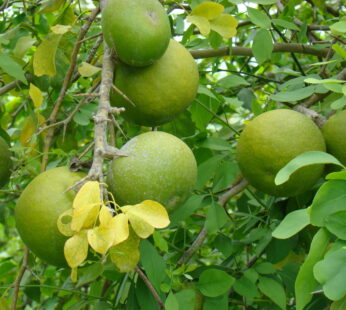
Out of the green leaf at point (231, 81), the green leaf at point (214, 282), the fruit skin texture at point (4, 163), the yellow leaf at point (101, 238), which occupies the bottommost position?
the green leaf at point (214, 282)

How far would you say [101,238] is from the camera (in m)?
1.08

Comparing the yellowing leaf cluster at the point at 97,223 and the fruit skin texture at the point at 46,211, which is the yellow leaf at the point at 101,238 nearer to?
the yellowing leaf cluster at the point at 97,223

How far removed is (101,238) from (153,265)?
0.62 metres

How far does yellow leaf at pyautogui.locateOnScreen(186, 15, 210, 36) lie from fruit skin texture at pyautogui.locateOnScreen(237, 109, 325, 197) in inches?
12.6

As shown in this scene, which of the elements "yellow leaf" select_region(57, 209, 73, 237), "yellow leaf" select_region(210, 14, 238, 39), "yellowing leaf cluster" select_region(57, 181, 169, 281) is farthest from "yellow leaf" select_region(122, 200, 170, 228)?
"yellow leaf" select_region(210, 14, 238, 39)

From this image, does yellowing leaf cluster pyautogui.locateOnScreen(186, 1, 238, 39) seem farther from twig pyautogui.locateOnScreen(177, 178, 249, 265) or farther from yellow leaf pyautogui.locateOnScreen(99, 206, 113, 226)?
yellow leaf pyautogui.locateOnScreen(99, 206, 113, 226)

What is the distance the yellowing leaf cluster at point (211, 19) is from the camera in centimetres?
164

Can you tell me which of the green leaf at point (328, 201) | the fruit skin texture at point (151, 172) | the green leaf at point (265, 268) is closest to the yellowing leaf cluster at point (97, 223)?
the fruit skin texture at point (151, 172)

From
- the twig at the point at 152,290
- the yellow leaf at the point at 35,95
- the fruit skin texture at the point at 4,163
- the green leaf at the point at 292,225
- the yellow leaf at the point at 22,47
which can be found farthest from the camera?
the yellow leaf at the point at 22,47

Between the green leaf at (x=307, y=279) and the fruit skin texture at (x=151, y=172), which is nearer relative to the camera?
the green leaf at (x=307, y=279)

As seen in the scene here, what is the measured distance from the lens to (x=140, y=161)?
1344 millimetres

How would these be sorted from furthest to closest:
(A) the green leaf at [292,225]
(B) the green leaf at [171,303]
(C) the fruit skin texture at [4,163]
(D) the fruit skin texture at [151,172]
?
1. (C) the fruit skin texture at [4,163]
2. (B) the green leaf at [171,303]
3. (D) the fruit skin texture at [151,172]
4. (A) the green leaf at [292,225]

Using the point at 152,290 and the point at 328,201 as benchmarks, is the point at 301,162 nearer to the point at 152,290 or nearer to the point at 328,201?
the point at 328,201

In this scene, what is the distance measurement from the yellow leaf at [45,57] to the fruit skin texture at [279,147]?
1.98ft
